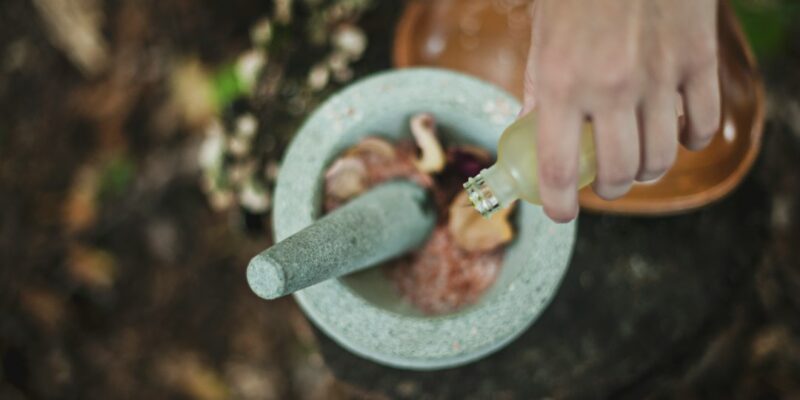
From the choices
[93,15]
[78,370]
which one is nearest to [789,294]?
[78,370]

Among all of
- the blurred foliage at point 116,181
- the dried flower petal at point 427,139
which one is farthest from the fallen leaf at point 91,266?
the dried flower petal at point 427,139

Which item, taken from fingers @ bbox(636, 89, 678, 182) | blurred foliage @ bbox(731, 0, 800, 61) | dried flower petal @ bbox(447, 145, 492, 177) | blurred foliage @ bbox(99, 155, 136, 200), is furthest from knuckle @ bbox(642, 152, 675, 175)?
blurred foliage @ bbox(99, 155, 136, 200)

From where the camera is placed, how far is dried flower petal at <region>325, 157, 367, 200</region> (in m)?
1.03

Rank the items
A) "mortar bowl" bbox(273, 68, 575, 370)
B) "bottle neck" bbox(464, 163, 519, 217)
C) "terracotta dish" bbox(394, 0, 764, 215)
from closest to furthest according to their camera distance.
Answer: "bottle neck" bbox(464, 163, 519, 217)
"mortar bowl" bbox(273, 68, 575, 370)
"terracotta dish" bbox(394, 0, 764, 215)

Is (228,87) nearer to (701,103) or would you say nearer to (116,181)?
(116,181)

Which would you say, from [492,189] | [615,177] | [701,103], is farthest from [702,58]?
[492,189]

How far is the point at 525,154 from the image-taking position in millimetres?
753

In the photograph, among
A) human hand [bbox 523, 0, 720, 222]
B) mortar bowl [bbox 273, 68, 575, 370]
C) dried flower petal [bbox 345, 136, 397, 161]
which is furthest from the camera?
dried flower petal [bbox 345, 136, 397, 161]

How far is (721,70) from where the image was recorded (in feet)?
3.86

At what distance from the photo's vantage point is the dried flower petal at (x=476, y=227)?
1007 mm

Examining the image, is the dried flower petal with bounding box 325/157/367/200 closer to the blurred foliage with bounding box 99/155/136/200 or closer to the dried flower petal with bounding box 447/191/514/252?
the dried flower petal with bounding box 447/191/514/252

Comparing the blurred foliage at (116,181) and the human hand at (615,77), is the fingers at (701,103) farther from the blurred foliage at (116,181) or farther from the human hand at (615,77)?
the blurred foliage at (116,181)

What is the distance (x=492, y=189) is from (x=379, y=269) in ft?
1.19

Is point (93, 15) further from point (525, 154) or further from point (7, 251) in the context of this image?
point (525, 154)
